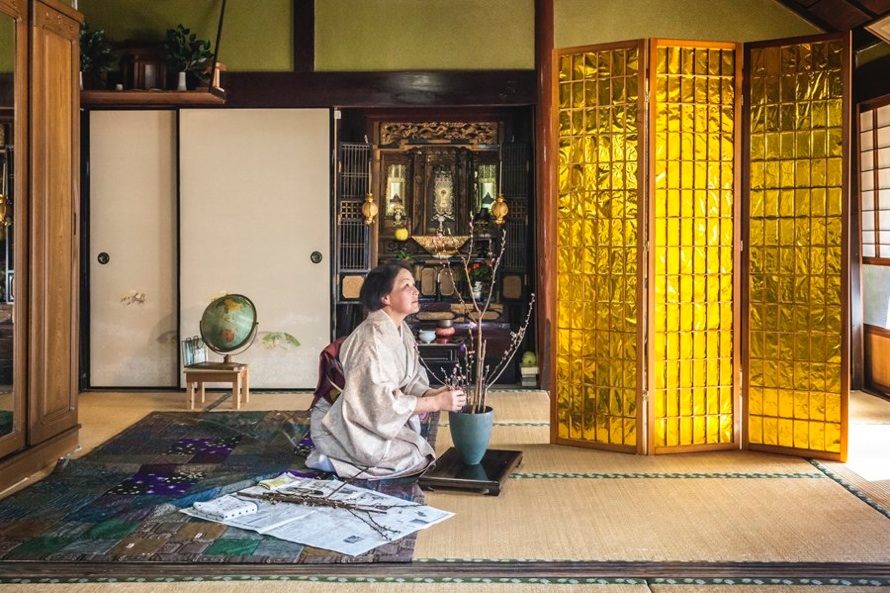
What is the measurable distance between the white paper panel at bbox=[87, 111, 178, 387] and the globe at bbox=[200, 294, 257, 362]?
795mm

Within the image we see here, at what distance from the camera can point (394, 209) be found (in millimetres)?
7234

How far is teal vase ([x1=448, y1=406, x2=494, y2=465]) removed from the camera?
4184mm

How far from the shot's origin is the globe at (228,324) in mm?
6199

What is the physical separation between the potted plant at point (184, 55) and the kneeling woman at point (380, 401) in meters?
3.04

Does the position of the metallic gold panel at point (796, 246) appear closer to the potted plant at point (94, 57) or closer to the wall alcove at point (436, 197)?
the wall alcove at point (436, 197)

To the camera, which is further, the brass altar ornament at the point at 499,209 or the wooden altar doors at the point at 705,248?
the brass altar ornament at the point at 499,209

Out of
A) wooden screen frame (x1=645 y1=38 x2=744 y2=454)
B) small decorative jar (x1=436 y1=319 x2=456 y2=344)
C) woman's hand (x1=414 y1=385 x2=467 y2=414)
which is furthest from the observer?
small decorative jar (x1=436 y1=319 x2=456 y2=344)

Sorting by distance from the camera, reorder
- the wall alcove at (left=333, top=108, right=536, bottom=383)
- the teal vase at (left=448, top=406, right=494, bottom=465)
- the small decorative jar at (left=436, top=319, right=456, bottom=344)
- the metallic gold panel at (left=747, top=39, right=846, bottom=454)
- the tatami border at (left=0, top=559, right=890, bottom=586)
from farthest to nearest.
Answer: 1. the wall alcove at (left=333, top=108, right=536, bottom=383)
2. the small decorative jar at (left=436, top=319, right=456, bottom=344)
3. the metallic gold panel at (left=747, top=39, right=846, bottom=454)
4. the teal vase at (left=448, top=406, right=494, bottom=465)
5. the tatami border at (left=0, top=559, right=890, bottom=586)

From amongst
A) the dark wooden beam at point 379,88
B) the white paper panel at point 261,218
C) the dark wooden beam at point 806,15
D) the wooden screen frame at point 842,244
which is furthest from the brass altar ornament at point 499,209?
the dark wooden beam at point 806,15

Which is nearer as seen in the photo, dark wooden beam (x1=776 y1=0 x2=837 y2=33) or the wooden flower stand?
the wooden flower stand

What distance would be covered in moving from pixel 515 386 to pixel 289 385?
1668 mm

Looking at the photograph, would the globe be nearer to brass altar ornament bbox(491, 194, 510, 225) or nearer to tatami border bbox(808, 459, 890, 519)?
brass altar ornament bbox(491, 194, 510, 225)

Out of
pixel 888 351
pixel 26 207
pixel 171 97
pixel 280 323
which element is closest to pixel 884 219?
pixel 888 351

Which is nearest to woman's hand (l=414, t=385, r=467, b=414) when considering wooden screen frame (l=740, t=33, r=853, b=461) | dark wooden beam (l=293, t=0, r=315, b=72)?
wooden screen frame (l=740, t=33, r=853, b=461)
